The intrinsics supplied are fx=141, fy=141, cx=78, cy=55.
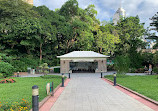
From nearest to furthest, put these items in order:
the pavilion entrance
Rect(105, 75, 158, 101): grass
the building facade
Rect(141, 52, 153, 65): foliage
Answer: Rect(105, 75, 158, 101): grass → the building facade → the pavilion entrance → Rect(141, 52, 153, 65): foliage

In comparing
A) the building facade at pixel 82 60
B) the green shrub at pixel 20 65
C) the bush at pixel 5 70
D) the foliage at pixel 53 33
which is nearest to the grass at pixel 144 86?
the building facade at pixel 82 60

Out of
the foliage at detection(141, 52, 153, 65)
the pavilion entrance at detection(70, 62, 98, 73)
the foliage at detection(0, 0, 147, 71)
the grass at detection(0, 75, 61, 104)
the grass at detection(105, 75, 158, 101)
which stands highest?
the foliage at detection(0, 0, 147, 71)

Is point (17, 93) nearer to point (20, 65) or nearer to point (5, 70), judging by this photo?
point (5, 70)

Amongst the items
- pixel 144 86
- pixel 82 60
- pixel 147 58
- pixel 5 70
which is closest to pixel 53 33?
pixel 82 60

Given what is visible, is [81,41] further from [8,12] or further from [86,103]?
[86,103]

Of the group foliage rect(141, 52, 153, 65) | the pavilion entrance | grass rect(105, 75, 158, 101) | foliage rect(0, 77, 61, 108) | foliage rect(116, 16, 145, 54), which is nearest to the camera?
foliage rect(0, 77, 61, 108)

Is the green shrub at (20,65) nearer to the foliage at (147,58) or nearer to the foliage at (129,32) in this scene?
the foliage at (147,58)

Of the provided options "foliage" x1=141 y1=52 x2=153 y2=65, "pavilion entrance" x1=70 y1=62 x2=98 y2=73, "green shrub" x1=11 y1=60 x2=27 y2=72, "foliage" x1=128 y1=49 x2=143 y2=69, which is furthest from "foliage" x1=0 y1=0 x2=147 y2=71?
"pavilion entrance" x1=70 y1=62 x2=98 y2=73

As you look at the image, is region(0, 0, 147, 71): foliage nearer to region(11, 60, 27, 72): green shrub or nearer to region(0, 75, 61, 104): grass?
Answer: region(11, 60, 27, 72): green shrub

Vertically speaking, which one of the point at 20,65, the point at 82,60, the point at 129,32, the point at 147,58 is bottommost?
the point at 20,65

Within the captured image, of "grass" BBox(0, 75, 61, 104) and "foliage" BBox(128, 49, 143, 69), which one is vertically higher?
"foliage" BBox(128, 49, 143, 69)

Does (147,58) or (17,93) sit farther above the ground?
(147,58)

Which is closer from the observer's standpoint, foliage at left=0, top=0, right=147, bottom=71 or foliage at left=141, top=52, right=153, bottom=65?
foliage at left=0, top=0, right=147, bottom=71

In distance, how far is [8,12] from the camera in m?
26.9
